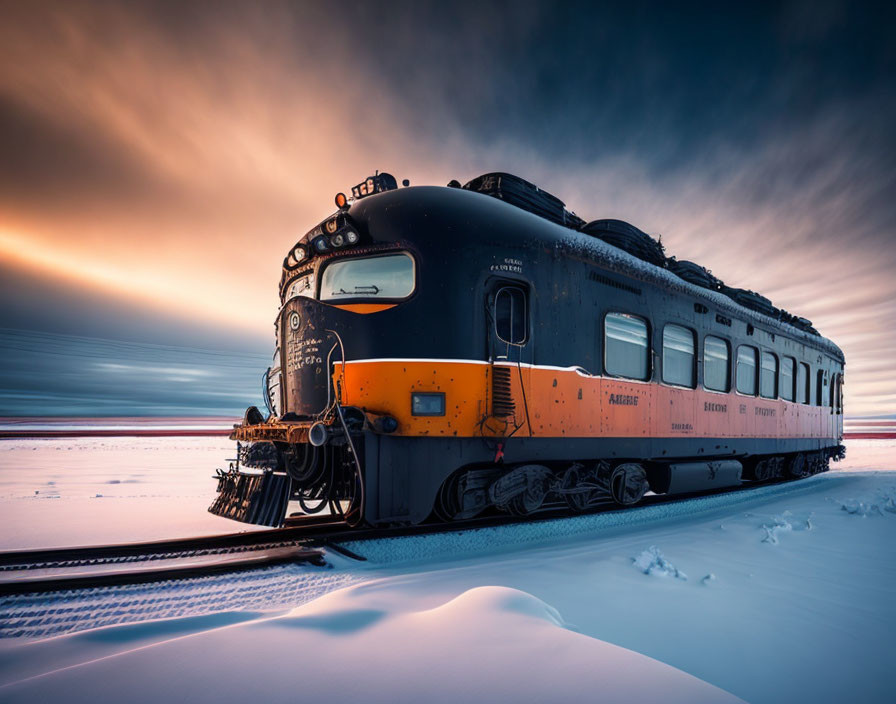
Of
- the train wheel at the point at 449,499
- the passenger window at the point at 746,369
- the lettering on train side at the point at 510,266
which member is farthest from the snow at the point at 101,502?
the passenger window at the point at 746,369

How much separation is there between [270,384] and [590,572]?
4736 mm

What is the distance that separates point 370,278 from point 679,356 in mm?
5160

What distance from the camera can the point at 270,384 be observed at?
621 centimetres

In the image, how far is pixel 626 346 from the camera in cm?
609

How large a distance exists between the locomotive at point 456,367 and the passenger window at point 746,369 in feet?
9.78

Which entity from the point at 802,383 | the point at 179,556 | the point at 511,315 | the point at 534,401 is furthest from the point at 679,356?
the point at 179,556

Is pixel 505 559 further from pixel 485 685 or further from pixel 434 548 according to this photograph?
pixel 485 685

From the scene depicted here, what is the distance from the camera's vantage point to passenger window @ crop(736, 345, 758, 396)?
27.8 ft

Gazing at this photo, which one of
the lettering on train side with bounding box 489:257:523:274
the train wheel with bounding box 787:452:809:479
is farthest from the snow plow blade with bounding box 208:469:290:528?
the train wheel with bounding box 787:452:809:479

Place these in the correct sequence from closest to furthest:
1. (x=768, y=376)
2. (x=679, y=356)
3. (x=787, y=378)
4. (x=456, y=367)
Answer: (x=456, y=367) < (x=679, y=356) < (x=768, y=376) < (x=787, y=378)

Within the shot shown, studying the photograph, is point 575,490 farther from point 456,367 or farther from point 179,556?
point 179,556

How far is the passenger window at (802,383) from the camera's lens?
10508 mm

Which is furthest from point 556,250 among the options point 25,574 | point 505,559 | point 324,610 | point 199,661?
point 25,574

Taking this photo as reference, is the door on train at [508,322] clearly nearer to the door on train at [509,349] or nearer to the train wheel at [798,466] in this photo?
the door on train at [509,349]
